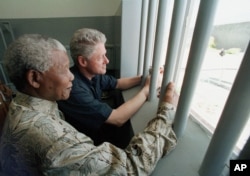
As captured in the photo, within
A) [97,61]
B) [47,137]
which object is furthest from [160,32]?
[47,137]

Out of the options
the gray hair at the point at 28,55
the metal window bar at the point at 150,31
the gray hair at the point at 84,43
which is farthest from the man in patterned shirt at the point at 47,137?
the metal window bar at the point at 150,31

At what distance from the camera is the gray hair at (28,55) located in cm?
59

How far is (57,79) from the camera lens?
2.22ft

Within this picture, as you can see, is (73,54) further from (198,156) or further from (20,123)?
(198,156)

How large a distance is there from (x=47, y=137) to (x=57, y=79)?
23 cm

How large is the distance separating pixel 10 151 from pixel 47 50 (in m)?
0.38

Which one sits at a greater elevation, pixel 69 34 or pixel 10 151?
pixel 69 34

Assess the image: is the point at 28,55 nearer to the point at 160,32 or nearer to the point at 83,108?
the point at 83,108

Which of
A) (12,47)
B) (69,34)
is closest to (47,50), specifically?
(12,47)

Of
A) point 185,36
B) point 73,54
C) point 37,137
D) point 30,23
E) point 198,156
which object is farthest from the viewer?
point 30,23

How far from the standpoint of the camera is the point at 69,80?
727mm

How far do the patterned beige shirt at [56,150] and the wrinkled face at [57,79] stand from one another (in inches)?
1.7

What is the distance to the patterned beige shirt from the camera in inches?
21.4

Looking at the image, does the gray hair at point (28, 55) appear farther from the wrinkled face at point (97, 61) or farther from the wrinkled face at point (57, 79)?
the wrinkled face at point (97, 61)
